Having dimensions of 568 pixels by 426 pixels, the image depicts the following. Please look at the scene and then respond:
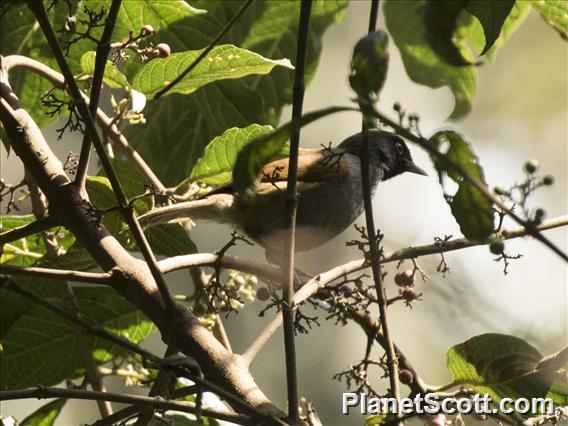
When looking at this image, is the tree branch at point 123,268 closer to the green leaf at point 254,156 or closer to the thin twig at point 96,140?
the thin twig at point 96,140

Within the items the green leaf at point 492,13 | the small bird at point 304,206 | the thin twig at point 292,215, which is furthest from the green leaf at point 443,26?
the small bird at point 304,206

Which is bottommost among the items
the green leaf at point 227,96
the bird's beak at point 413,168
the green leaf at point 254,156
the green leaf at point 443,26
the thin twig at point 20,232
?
the green leaf at point 254,156

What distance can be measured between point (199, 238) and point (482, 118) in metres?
3.43

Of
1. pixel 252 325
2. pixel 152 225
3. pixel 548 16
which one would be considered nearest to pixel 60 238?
pixel 152 225

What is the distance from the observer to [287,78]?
3.46m

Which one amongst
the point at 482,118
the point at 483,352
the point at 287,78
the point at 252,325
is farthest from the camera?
the point at 482,118

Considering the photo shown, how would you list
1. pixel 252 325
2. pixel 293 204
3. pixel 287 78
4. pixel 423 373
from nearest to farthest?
pixel 293 204
pixel 287 78
pixel 423 373
pixel 252 325

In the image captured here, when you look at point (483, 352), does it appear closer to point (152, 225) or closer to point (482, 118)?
point (152, 225)

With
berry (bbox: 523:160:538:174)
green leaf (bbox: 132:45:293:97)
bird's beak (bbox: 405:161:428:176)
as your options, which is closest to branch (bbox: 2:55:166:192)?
green leaf (bbox: 132:45:293:97)

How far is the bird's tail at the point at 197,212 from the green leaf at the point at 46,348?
1.33 feet

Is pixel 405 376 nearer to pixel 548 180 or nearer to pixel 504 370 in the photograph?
pixel 504 370

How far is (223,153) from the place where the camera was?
9.13ft

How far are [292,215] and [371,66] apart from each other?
641 millimetres

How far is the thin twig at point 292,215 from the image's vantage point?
1719 millimetres
